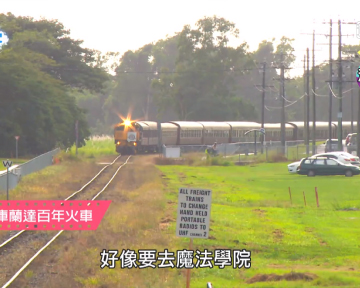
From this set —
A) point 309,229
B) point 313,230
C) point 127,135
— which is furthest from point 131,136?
point 313,230

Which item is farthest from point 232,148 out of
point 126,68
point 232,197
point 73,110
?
point 126,68

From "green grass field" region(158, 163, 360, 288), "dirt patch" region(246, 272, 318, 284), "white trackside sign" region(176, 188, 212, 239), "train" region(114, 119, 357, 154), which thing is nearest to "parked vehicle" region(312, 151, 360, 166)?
"green grass field" region(158, 163, 360, 288)

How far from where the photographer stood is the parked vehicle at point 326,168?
48625 mm

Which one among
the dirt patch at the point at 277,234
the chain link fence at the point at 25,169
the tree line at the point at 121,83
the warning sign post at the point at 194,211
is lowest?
the dirt patch at the point at 277,234

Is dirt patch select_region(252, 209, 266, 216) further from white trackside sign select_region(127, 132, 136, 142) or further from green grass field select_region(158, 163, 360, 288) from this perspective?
white trackside sign select_region(127, 132, 136, 142)

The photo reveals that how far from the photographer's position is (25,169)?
4197 cm

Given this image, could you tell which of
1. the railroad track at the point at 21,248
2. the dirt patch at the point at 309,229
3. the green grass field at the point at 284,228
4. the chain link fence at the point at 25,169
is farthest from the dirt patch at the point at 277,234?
the chain link fence at the point at 25,169

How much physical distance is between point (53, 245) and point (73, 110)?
2310 inches

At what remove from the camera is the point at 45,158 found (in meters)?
53.0

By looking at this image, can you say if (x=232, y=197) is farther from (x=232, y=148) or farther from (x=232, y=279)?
(x=232, y=148)

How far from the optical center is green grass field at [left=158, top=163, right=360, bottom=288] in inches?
647

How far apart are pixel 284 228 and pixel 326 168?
25.2 m

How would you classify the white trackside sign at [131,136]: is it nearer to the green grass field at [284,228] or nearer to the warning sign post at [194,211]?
the green grass field at [284,228]

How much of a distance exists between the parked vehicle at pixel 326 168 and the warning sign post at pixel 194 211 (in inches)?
1447
